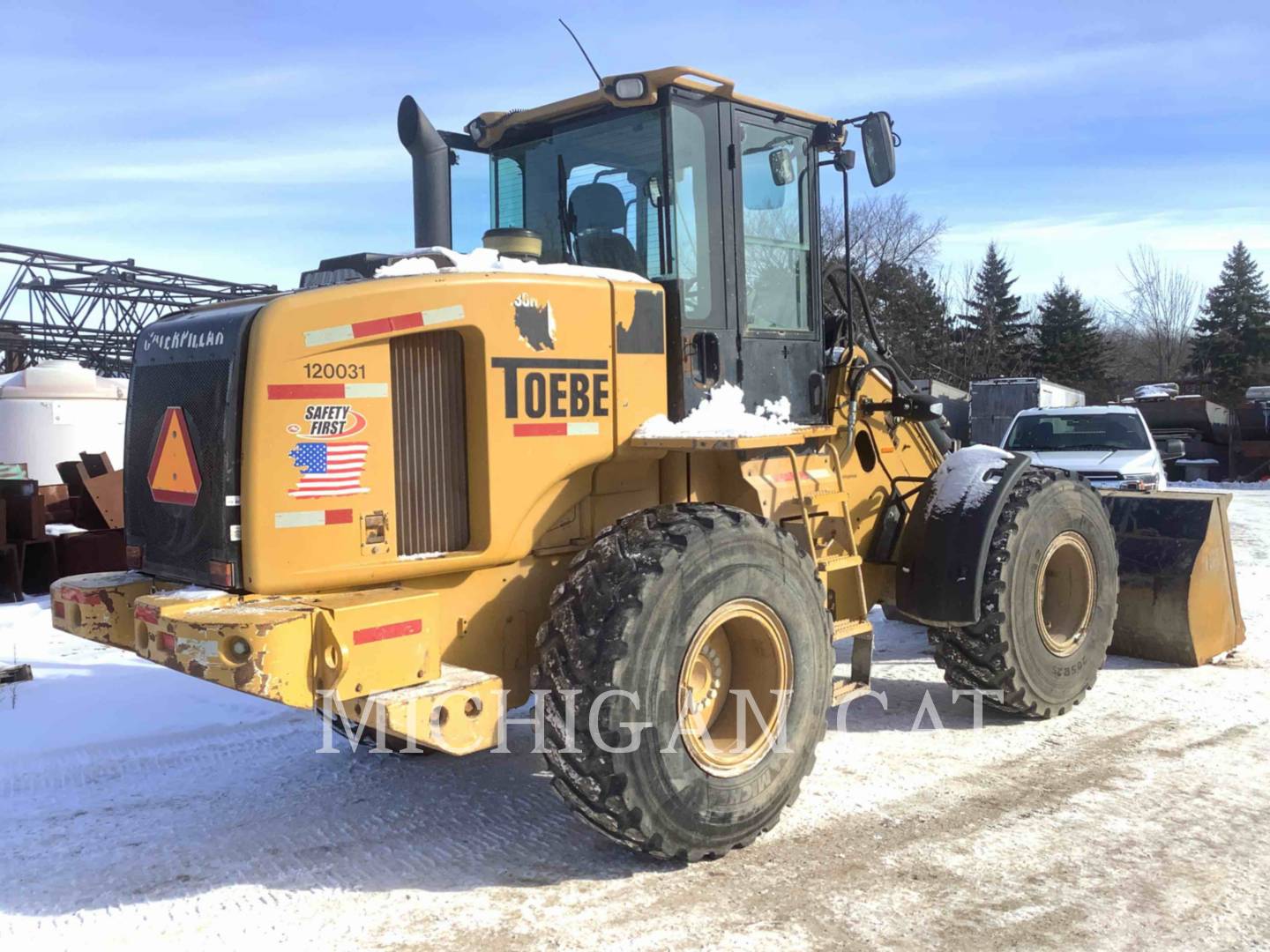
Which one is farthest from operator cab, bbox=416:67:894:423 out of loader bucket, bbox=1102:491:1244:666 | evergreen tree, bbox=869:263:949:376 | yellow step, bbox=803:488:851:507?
evergreen tree, bbox=869:263:949:376

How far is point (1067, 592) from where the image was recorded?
246 inches

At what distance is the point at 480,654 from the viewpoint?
13.7 ft

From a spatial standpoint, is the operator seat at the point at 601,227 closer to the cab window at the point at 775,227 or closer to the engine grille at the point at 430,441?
the cab window at the point at 775,227

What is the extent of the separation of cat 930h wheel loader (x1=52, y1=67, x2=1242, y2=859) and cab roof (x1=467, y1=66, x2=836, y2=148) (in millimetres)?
15

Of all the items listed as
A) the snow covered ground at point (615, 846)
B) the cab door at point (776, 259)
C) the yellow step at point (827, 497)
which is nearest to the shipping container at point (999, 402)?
the snow covered ground at point (615, 846)

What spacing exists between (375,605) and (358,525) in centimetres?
33

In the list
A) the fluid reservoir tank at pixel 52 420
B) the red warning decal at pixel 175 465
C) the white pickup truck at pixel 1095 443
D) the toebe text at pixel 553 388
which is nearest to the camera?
the red warning decal at pixel 175 465

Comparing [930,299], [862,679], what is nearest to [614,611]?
[862,679]

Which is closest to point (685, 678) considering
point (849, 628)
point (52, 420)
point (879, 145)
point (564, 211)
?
→ point (849, 628)

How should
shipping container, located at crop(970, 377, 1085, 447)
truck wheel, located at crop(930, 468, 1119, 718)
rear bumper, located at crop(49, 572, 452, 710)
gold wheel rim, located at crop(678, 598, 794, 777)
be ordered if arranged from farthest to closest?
shipping container, located at crop(970, 377, 1085, 447), truck wheel, located at crop(930, 468, 1119, 718), gold wheel rim, located at crop(678, 598, 794, 777), rear bumper, located at crop(49, 572, 452, 710)

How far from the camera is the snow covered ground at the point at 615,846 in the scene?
360cm

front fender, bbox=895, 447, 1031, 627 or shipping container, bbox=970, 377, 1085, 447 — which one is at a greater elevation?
shipping container, bbox=970, 377, 1085, 447

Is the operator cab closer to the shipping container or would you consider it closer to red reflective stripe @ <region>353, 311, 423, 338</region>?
red reflective stripe @ <region>353, 311, 423, 338</region>

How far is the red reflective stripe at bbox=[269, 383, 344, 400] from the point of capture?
362 cm
